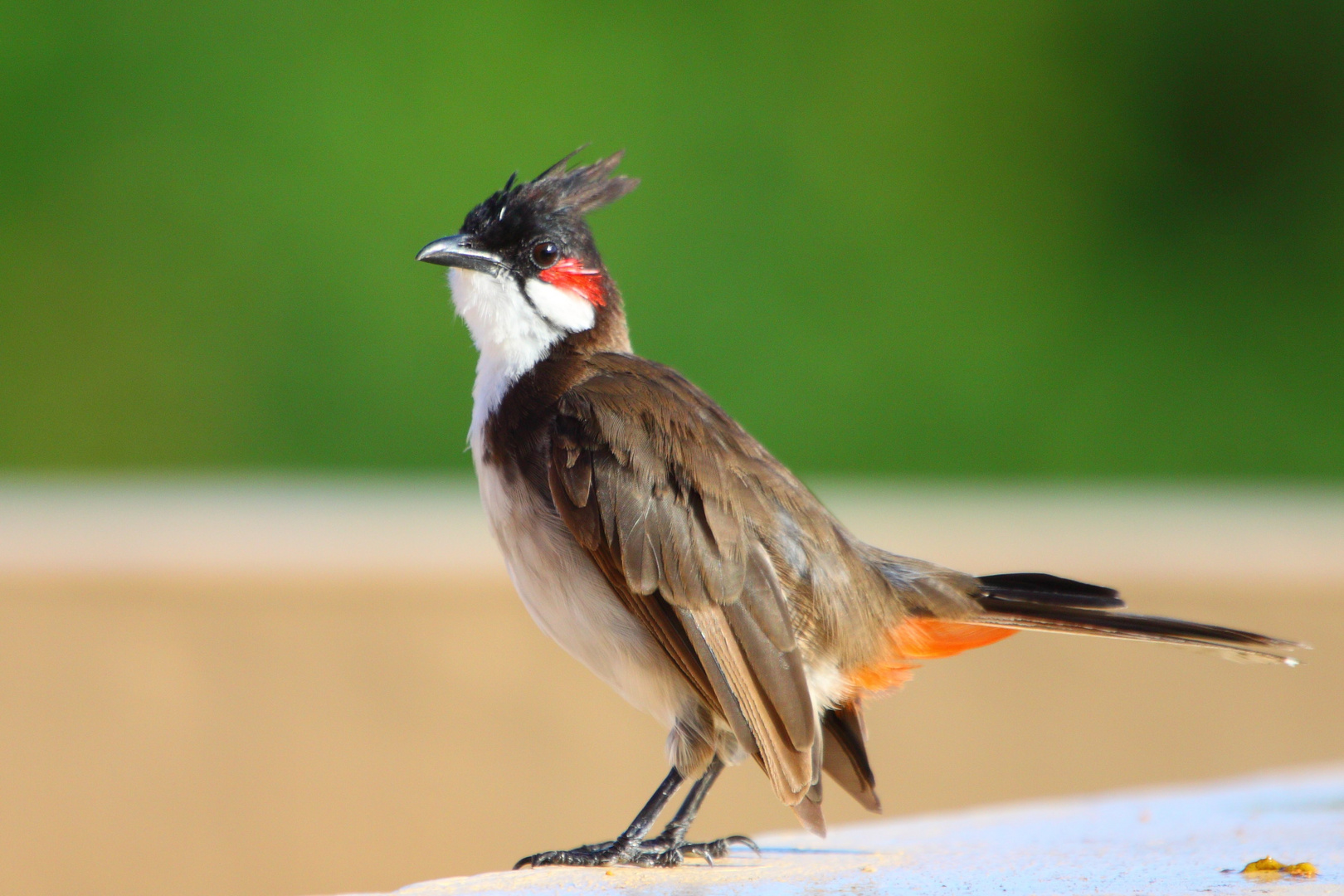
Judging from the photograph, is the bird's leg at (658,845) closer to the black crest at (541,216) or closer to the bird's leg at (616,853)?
the bird's leg at (616,853)

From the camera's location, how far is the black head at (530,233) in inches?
145

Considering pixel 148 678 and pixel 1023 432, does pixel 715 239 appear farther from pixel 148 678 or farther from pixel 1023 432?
pixel 148 678

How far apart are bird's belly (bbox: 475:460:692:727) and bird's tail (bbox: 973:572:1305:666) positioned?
2.51 feet

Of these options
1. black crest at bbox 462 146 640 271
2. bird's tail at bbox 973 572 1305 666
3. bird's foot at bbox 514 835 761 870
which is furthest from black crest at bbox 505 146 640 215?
bird's foot at bbox 514 835 761 870

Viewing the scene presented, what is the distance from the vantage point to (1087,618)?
11.0ft

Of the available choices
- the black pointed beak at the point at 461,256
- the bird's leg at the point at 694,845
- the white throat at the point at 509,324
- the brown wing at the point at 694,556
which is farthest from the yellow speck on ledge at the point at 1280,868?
the black pointed beak at the point at 461,256

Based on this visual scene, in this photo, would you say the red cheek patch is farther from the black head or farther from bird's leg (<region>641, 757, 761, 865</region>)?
bird's leg (<region>641, 757, 761, 865</region>)

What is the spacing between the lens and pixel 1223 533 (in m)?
7.16

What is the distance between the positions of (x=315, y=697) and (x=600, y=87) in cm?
543

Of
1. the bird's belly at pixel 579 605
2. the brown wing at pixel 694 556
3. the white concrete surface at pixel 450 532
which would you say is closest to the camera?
the brown wing at pixel 694 556

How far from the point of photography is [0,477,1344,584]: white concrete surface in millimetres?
6422

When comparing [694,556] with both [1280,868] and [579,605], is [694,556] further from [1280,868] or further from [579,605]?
[1280,868]

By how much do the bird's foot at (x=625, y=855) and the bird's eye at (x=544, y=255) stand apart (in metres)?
1.40

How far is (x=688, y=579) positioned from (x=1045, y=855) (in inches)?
36.1
